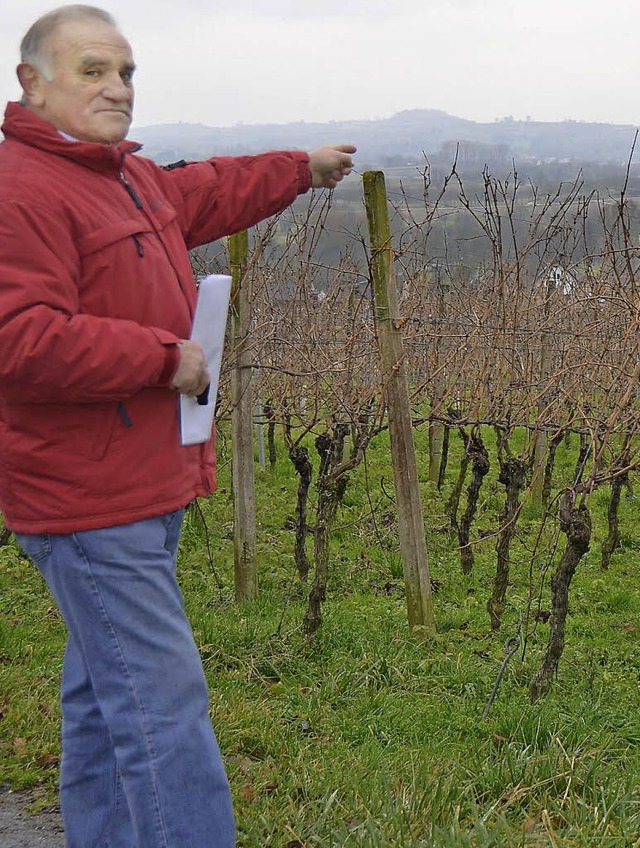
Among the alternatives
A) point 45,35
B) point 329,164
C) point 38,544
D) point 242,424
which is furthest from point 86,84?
point 242,424

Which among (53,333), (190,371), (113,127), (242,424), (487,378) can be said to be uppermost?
(113,127)

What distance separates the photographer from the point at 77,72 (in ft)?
6.28

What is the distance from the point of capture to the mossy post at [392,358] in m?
4.68

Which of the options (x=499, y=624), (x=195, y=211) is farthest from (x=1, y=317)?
(x=499, y=624)

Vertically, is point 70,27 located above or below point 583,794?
above

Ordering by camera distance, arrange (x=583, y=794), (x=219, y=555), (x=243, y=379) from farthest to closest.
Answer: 1. (x=219, y=555)
2. (x=243, y=379)
3. (x=583, y=794)

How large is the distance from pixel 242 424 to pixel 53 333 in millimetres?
3734

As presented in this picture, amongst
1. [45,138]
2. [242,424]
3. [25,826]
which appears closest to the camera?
[45,138]

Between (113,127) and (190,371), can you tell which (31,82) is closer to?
(113,127)

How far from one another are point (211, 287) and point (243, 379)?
3.39m

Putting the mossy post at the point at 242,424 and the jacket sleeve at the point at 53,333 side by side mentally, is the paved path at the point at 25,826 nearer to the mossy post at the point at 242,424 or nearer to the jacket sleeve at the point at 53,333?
the jacket sleeve at the point at 53,333

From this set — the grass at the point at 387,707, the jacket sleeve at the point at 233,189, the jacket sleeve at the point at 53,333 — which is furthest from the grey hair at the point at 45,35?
the grass at the point at 387,707

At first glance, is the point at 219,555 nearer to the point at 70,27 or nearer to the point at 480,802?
the point at 480,802

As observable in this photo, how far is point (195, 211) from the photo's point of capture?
2404 mm
